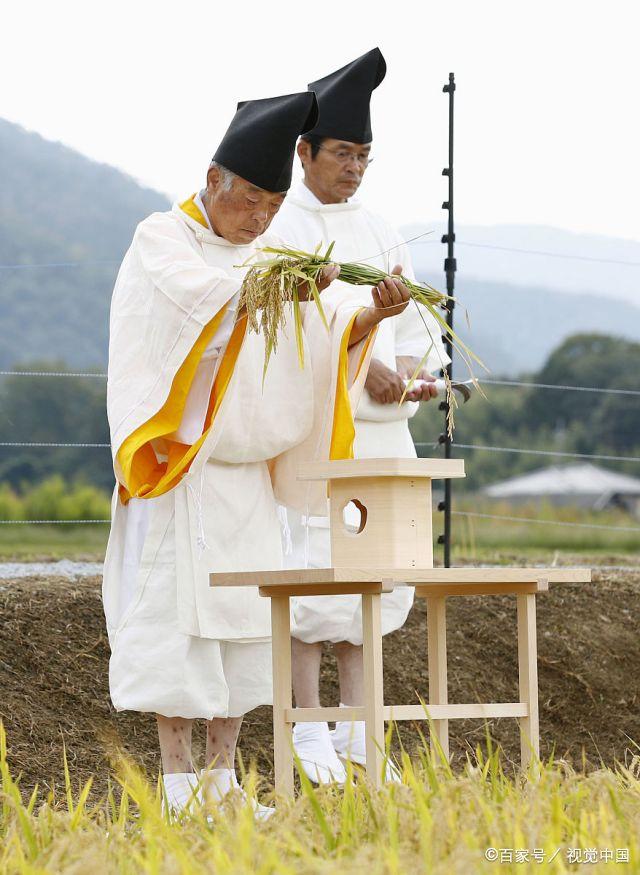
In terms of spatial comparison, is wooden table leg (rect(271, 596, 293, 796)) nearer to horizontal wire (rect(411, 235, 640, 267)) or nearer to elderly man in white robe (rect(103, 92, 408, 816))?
elderly man in white robe (rect(103, 92, 408, 816))

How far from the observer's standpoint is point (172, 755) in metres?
3.46

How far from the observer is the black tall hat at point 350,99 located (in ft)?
13.3

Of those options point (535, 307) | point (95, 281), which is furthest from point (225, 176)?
point (535, 307)

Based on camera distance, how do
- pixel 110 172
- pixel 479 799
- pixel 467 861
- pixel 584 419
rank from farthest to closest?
pixel 110 172
pixel 584 419
pixel 479 799
pixel 467 861

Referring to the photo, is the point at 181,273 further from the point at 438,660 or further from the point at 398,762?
the point at 398,762

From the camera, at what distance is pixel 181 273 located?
134 inches

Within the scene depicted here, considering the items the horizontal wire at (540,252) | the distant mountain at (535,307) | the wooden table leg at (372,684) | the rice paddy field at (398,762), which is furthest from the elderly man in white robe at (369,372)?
the distant mountain at (535,307)

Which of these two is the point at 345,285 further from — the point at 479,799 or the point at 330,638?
the point at 479,799

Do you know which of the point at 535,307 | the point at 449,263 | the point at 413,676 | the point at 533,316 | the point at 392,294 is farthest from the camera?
the point at 535,307

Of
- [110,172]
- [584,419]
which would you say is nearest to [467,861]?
[584,419]

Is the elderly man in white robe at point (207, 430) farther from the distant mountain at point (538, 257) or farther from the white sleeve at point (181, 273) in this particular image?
the distant mountain at point (538, 257)

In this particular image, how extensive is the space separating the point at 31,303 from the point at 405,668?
260 feet

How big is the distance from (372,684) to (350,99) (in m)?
1.93

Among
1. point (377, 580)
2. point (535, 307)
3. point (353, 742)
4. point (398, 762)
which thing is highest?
point (377, 580)
